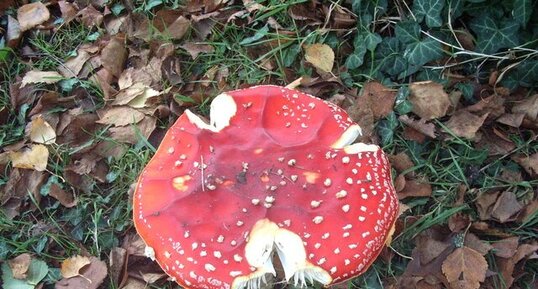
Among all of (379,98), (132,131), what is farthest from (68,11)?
(379,98)

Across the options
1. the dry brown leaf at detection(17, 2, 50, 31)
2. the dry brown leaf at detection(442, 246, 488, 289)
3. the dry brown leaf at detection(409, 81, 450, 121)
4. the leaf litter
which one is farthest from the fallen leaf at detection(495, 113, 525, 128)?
the dry brown leaf at detection(17, 2, 50, 31)

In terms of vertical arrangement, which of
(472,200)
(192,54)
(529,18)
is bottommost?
(472,200)

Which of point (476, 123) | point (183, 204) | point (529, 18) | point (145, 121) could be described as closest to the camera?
point (183, 204)

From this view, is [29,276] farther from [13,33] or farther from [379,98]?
[379,98]

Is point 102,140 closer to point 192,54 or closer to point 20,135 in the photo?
point 20,135

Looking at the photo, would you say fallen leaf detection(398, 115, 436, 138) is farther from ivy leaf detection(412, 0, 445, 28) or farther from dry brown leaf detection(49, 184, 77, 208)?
dry brown leaf detection(49, 184, 77, 208)

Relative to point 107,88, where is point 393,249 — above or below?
below

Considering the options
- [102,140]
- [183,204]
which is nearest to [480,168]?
[183,204]
